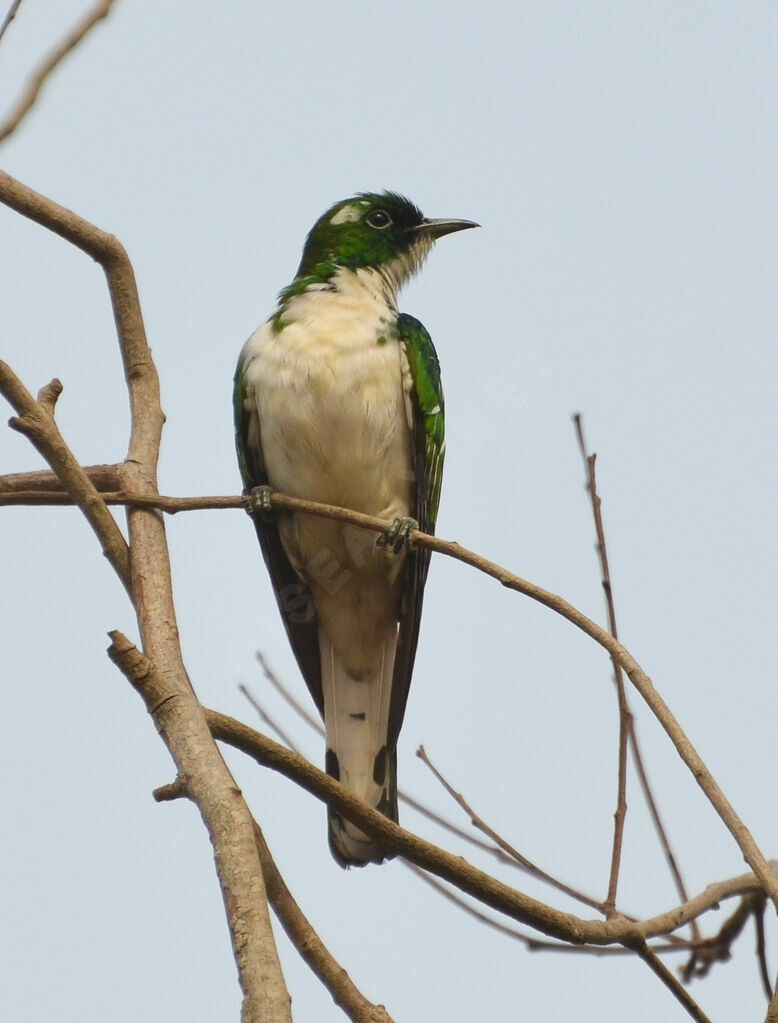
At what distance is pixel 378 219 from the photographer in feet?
21.4

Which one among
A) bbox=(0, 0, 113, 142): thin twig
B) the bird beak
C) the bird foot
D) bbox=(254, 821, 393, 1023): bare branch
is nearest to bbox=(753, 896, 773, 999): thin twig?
bbox=(254, 821, 393, 1023): bare branch

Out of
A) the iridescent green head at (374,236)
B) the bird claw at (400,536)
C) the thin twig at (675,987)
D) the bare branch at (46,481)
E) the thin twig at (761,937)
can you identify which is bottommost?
the thin twig at (675,987)

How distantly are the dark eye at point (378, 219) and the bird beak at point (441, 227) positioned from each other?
15cm

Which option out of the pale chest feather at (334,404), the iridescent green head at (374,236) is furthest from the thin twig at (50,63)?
the iridescent green head at (374,236)

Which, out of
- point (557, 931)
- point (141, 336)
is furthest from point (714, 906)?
point (141, 336)

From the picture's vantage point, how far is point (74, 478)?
340 cm

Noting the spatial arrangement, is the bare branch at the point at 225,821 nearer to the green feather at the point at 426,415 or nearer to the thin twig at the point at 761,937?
the thin twig at the point at 761,937

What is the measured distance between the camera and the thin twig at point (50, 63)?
2723 millimetres

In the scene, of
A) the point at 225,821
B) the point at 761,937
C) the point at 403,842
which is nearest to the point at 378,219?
the point at 761,937

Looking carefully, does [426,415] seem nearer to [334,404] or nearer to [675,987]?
[334,404]

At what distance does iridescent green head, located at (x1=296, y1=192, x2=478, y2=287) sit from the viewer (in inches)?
248

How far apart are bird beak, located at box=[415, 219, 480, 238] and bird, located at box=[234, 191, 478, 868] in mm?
739

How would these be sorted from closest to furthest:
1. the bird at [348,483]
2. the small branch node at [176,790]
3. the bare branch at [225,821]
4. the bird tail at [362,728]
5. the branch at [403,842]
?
the bare branch at [225,821] → the small branch node at [176,790] → the branch at [403,842] → the bird tail at [362,728] → the bird at [348,483]

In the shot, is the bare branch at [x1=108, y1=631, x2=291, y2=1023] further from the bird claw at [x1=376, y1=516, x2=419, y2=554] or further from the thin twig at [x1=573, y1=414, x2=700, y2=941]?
the bird claw at [x1=376, y1=516, x2=419, y2=554]
